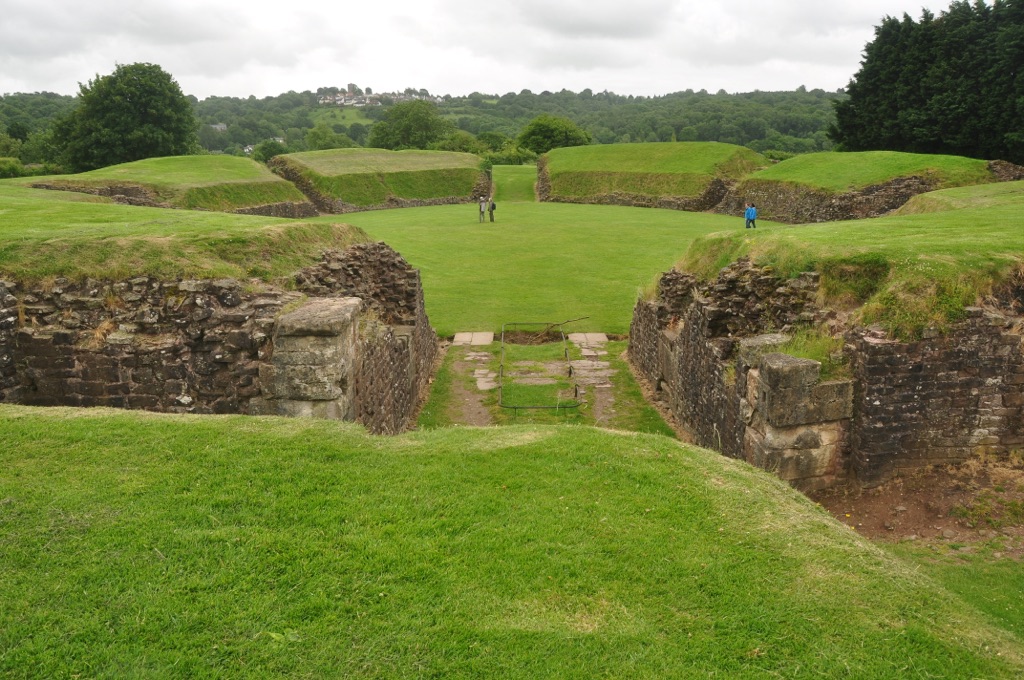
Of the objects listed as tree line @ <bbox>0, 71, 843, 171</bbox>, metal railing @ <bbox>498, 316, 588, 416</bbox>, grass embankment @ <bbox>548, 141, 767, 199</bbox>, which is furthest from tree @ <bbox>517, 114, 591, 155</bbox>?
metal railing @ <bbox>498, 316, 588, 416</bbox>

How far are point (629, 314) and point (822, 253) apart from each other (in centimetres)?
836

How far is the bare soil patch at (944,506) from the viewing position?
788cm

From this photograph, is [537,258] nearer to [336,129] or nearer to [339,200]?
[339,200]

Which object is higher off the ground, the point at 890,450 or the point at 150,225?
the point at 150,225

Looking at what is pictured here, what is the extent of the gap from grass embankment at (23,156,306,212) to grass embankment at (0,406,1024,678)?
32877mm

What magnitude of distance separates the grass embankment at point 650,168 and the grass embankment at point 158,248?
120 ft

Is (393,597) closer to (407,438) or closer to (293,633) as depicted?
(293,633)

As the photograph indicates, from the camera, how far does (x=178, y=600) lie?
4172mm

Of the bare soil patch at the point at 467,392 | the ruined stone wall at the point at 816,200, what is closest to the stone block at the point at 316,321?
the bare soil patch at the point at 467,392

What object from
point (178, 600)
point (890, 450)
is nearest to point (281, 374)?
point (178, 600)

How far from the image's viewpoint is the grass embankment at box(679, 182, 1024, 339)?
880 centimetres

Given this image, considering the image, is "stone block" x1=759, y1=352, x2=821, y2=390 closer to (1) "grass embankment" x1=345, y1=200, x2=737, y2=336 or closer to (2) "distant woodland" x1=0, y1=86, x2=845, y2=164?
(1) "grass embankment" x1=345, y1=200, x2=737, y2=336

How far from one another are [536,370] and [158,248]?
762cm

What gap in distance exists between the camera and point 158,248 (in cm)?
1025
